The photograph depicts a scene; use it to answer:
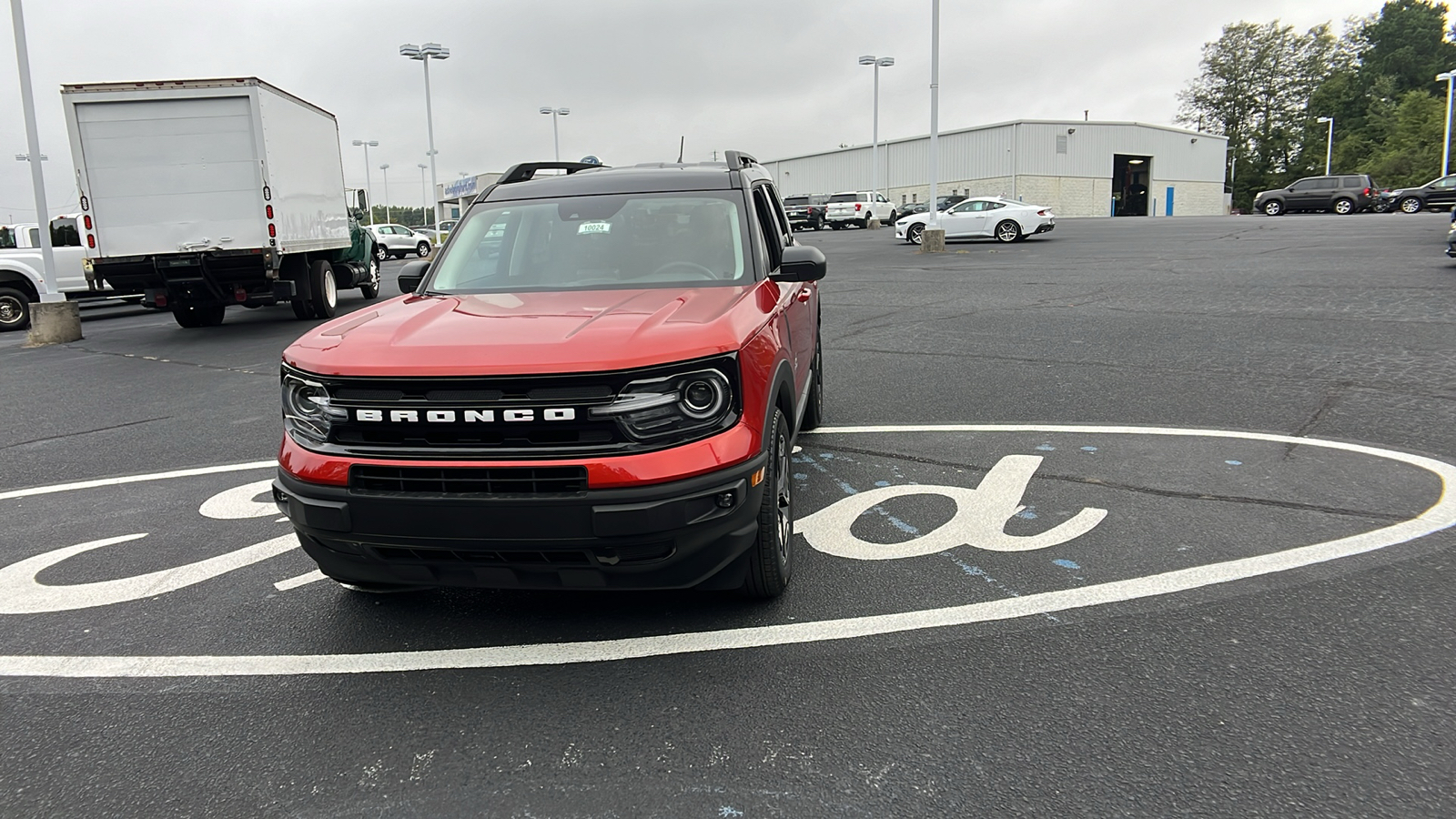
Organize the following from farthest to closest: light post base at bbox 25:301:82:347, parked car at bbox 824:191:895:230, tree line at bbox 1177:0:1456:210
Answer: tree line at bbox 1177:0:1456:210, parked car at bbox 824:191:895:230, light post base at bbox 25:301:82:347

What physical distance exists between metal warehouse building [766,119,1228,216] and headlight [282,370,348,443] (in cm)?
6058

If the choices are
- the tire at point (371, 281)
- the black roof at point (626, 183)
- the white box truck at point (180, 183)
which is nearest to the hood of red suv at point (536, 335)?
the black roof at point (626, 183)

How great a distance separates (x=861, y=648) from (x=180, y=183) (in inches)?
521

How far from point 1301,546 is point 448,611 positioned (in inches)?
151

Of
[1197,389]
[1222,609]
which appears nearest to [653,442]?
[1222,609]

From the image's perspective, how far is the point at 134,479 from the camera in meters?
5.99

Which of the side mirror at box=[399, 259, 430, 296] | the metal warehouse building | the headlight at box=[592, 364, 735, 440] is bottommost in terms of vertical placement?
the headlight at box=[592, 364, 735, 440]

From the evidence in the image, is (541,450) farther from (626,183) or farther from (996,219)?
(996,219)

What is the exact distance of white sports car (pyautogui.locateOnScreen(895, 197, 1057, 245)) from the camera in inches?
1138

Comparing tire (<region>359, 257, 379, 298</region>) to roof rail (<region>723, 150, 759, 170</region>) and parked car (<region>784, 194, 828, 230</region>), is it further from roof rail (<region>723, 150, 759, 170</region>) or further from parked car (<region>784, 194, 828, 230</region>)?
parked car (<region>784, 194, 828, 230</region>)

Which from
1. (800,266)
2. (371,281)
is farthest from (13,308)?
(800,266)

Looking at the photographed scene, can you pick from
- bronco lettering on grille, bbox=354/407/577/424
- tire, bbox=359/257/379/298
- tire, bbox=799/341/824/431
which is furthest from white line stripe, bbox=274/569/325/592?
tire, bbox=359/257/379/298

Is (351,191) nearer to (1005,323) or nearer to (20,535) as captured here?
(1005,323)

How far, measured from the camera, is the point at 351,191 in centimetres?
1775
